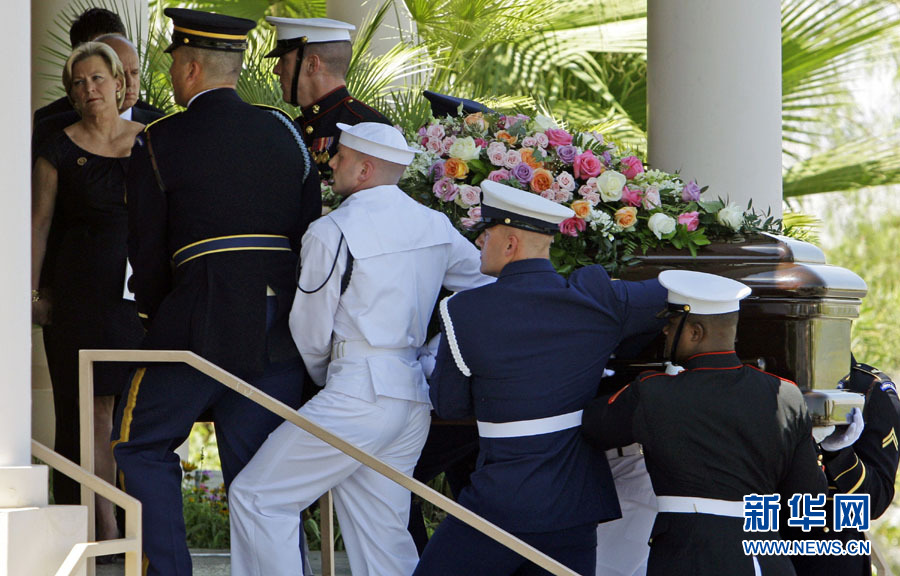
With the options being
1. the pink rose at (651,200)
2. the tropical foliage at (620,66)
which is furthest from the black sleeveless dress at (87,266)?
the tropical foliage at (620,66)

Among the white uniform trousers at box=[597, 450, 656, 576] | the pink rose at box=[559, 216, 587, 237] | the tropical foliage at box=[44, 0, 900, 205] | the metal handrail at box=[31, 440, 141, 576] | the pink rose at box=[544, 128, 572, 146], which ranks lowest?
the white uniform trousers at box=[597, 450, 656, 576]

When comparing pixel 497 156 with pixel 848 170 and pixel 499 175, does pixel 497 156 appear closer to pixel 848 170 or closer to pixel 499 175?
pixel 499 175

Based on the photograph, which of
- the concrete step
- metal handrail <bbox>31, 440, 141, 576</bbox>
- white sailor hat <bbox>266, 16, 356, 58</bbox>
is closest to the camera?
metal handrail <bbox>31, 440, 141, 576</bbox>

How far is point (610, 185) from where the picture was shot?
13.7 feet

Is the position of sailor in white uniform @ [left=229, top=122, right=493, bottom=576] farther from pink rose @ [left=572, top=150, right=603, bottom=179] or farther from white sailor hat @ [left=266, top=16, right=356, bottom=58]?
white sailor hat @ [left=266, top=16, right=356, bottom=58]

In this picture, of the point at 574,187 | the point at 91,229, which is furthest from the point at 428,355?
the point at 91,229

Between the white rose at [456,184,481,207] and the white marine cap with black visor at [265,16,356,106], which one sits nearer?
the white rose at [456,184,481,207]

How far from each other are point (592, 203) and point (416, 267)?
67cm

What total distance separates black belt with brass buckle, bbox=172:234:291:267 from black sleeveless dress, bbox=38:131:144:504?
3.17 ft

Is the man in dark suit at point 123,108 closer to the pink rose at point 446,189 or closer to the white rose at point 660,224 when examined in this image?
the pink rose at point 446,189

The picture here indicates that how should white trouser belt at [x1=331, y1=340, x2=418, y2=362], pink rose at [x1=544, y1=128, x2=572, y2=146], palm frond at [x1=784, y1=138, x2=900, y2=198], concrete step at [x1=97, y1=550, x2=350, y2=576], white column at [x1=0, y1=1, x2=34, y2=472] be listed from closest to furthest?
white column at [x1=0, y1=1, x2=34, y2=472], white trouser belt at [x1=331, y1=340, x2=418, y2=362], pink rose at [x1=544, y1=128, x2=572, y2=146], concrete step at [x1=97, y1=550, x2=350, y2=576], palm frond at [x1=784, y1=138, x2=900, y2=198]

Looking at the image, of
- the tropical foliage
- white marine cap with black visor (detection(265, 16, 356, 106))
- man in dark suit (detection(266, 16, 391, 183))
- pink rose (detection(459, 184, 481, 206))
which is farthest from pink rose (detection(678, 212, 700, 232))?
the tropical foliage

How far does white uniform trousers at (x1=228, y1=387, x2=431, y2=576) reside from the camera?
373 cm

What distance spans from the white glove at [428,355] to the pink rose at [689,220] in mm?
906
